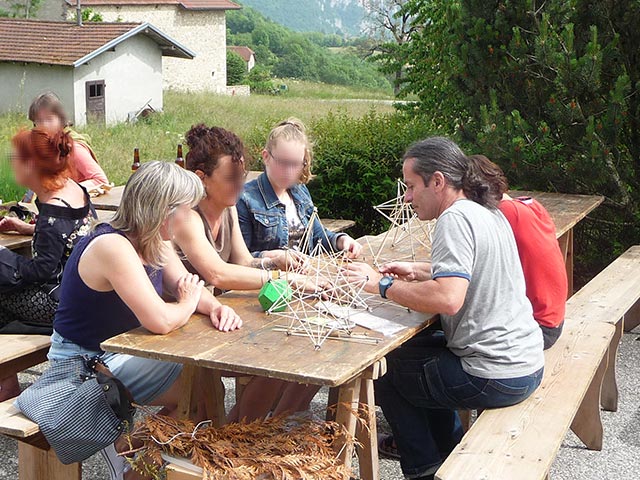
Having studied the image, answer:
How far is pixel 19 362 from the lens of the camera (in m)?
3.89

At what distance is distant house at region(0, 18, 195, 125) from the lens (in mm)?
24688

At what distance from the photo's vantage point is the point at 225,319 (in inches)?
127

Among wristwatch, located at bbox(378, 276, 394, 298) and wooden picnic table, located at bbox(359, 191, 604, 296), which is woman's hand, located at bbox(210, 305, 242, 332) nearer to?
wristwatch, located at bbox(378, 276, 394, 298)

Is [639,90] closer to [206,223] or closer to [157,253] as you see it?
[206,223]

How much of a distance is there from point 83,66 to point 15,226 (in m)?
21.1

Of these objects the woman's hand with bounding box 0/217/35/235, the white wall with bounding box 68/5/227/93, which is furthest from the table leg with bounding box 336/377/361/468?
the white wall with bounding box 68/5/227/93

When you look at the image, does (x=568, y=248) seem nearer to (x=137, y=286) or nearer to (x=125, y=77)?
(x=137, y=286)

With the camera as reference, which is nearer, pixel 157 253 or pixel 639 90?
pixel 157 253

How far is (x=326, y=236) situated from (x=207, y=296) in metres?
1.30

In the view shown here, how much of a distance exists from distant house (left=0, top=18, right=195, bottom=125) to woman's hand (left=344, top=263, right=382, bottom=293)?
21.6m

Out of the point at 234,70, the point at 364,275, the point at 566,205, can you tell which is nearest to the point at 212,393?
the point at 364,275

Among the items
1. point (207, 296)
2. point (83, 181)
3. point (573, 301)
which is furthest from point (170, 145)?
point (207, 296)

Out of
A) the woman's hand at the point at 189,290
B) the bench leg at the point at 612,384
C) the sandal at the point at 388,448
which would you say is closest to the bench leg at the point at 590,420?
the bench leg at the point at 612,384

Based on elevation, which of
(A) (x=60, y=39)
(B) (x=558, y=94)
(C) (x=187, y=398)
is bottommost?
(C) (x=187, y=398)
